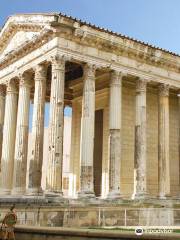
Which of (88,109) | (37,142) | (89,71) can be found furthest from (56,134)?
(89,71)

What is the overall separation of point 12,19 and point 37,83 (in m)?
5.41

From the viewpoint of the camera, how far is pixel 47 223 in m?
15.3

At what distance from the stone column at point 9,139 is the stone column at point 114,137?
6340 millimetres

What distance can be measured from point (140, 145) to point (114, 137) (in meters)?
1.97

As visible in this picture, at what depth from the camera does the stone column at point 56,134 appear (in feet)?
66.8

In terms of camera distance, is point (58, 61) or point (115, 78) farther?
point (115, 78)

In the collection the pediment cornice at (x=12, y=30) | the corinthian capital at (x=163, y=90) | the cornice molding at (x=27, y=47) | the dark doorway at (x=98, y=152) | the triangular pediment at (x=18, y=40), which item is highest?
the pediment cornice at (x=12, y=30)

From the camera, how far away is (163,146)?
25453 mm

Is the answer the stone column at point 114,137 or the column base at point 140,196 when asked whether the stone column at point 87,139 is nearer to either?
the stone column at point 114,137

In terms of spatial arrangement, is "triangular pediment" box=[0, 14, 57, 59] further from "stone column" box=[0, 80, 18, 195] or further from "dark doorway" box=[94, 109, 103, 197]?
"dark doorway" box=[94, 109, 103, 197]

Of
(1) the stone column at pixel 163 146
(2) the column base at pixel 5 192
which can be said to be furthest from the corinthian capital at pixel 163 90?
(2) the column base at pixel 5 192

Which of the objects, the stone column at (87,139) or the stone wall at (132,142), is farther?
the stone wall at (132,142)

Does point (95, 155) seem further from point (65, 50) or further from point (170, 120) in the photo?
point (65, 50)

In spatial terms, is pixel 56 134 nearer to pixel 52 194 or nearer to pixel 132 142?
pixel 52 194
